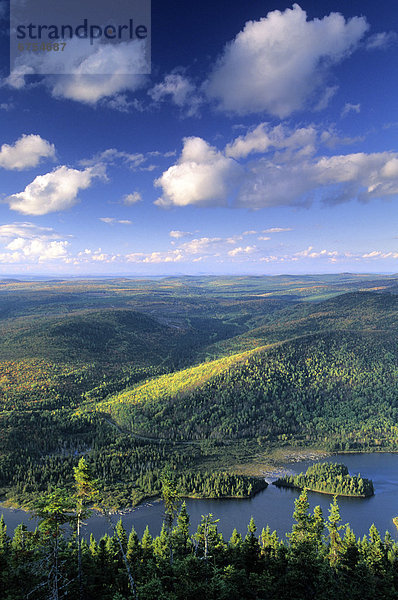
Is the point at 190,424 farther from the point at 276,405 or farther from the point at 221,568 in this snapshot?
the point at 221,568

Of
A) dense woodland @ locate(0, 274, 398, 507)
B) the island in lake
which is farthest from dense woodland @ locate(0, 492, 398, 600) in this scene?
the island in lake

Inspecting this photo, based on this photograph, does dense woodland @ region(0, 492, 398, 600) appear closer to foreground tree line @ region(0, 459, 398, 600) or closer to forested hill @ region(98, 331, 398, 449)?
foreground tree line @ region(0, 459, 398, 600)

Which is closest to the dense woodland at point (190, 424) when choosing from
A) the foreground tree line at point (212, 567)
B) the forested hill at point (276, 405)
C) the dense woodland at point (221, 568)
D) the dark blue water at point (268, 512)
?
the forested hill at point (276, 405)

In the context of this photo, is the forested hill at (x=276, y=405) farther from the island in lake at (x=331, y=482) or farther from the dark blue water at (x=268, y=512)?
the dark blue water at (x=268, y=512)

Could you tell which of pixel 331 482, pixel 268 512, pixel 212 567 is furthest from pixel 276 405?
pixel 212 567

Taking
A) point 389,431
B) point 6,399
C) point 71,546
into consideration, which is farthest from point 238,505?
point 6,399

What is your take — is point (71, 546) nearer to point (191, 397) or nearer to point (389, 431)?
point (191, 397)

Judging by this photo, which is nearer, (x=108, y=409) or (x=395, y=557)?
(x=395, y=557)
